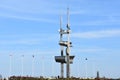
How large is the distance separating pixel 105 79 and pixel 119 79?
1064cm

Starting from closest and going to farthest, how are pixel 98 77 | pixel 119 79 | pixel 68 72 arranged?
1. pixel 68 72
2. pixel 98 77
3. pixel 119 79

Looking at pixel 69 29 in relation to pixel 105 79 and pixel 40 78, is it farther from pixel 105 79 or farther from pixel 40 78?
pixel 105 79

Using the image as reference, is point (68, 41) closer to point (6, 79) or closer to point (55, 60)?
point (55, 60)

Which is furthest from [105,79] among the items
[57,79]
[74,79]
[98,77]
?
[57,79]

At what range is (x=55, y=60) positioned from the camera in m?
138

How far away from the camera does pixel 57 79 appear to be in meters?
128

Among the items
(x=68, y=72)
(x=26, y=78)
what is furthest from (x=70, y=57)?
(x=26, y=78)

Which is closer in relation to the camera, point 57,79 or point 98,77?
point 57,79

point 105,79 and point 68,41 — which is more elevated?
point 68,41

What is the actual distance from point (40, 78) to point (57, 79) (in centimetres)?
567

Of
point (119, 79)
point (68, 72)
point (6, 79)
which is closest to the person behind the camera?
point (6, 79)

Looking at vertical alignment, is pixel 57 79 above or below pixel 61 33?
below

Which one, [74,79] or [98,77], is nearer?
[74,79]

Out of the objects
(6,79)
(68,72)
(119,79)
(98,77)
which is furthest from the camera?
(119,79)
